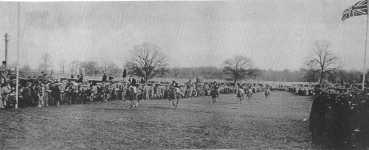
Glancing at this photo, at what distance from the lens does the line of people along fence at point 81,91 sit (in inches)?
272

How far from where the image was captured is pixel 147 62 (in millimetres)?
6684

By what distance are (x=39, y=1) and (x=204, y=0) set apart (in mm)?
2931

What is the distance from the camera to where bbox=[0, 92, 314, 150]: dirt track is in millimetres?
6277

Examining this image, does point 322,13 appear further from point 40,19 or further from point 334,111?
point 40,19

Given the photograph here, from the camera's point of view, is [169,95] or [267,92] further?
[169,95]

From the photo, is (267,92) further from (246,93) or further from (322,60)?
(322,60)

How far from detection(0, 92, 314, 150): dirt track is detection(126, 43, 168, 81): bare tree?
83 centimetres

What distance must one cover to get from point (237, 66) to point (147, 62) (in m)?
1.62

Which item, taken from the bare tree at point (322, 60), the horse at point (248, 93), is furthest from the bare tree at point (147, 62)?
the bare tree at point (322, 60)

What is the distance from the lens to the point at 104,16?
654 cm

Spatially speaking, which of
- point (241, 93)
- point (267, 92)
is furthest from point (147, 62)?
point (267, 92)

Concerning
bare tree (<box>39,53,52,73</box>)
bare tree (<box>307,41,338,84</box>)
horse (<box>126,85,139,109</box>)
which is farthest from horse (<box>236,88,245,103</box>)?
bare tree (<box>39,53,52,73</box>)

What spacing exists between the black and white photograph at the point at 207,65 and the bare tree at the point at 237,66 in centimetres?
2

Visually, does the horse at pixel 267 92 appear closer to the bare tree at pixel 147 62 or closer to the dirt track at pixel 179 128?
the dirt track at pixel 179 128
